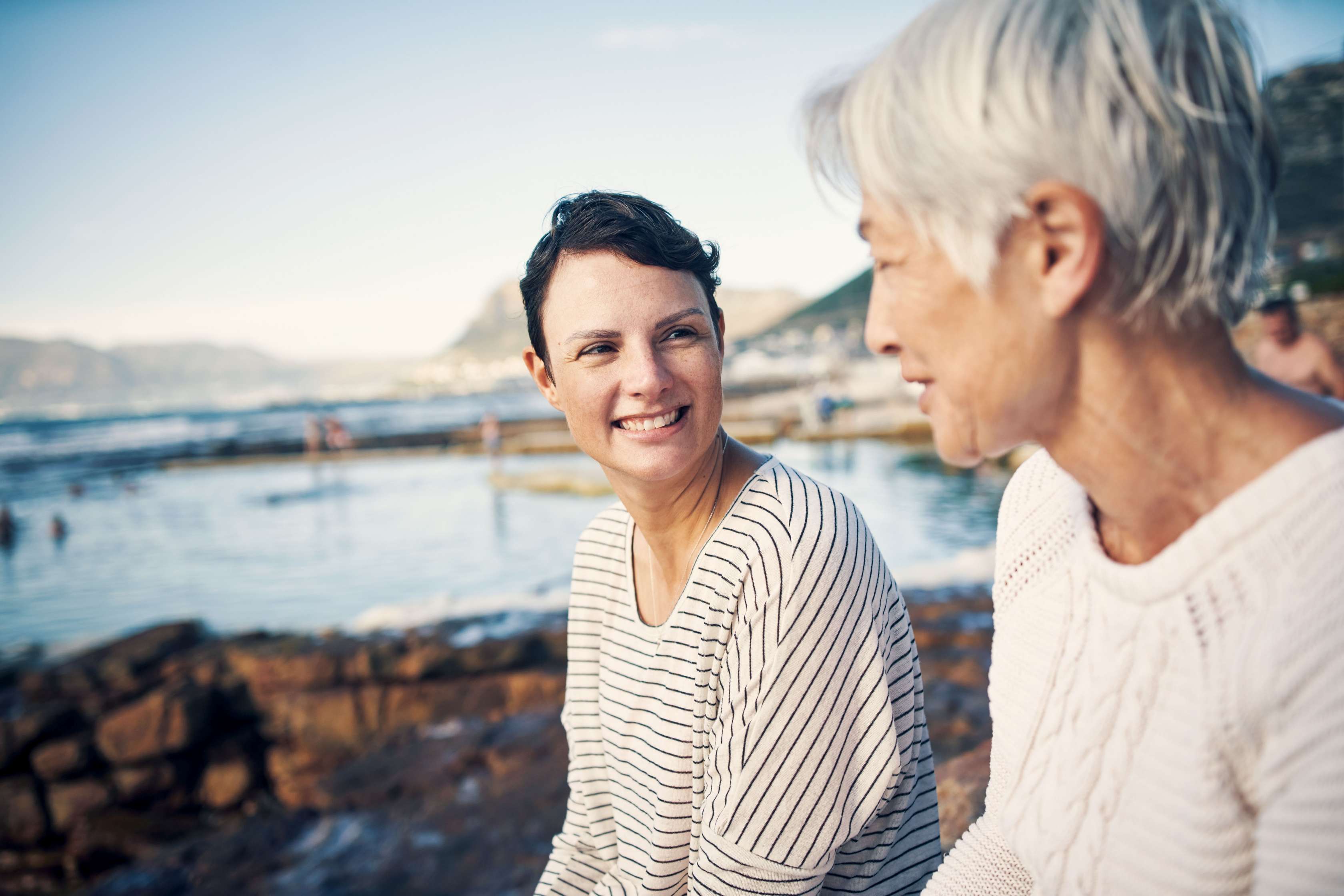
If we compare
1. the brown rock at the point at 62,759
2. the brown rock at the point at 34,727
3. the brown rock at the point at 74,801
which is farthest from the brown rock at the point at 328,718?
the brown rock at the point at 34,727

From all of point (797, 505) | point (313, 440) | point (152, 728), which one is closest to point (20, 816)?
point (152, 728)

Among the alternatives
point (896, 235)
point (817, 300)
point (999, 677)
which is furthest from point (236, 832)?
point (817, 300)

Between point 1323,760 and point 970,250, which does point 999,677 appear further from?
point 970,250

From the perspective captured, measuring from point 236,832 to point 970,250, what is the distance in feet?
18.5

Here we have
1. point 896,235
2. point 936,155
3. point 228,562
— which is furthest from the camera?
point 228,562

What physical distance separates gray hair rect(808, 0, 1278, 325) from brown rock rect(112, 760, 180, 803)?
6926mm

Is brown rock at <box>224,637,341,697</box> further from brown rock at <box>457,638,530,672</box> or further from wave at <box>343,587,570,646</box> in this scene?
brown rock at <box>457,638,530,672</box>

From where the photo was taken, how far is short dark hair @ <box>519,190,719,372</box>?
5.37 ft

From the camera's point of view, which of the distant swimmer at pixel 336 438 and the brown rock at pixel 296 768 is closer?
the brown rock at pixel 296 768

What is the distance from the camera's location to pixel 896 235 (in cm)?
94

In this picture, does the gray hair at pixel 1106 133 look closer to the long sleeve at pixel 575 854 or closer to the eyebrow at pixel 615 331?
the eyebrow at pixel 615 331

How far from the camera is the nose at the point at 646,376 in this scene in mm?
1642

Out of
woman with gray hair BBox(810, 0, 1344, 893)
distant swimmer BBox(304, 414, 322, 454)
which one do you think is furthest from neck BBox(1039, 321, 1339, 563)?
distant swimmer BBox(304, 414, 322, 454)

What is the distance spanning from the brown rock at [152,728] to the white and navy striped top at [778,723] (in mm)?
5596
